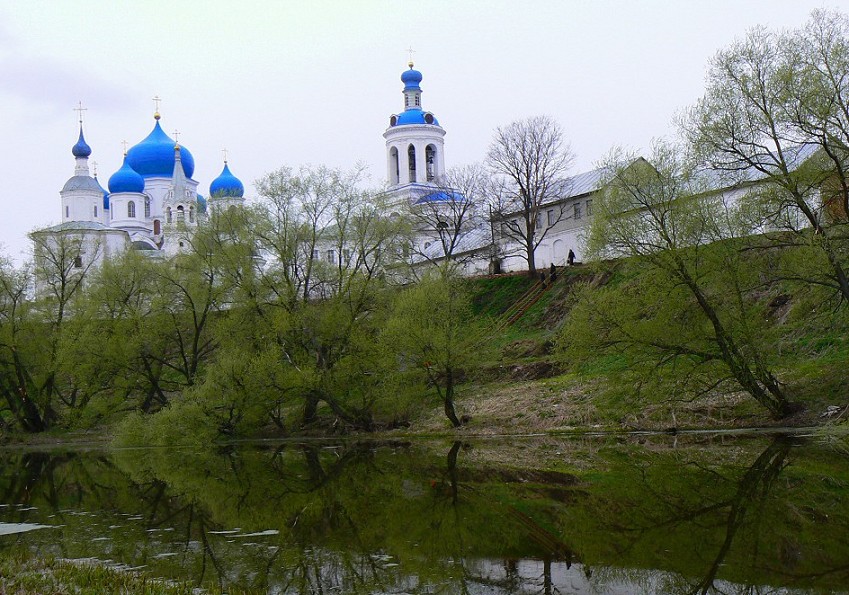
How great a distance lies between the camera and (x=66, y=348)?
3725cm

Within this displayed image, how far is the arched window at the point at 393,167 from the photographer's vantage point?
237 feet

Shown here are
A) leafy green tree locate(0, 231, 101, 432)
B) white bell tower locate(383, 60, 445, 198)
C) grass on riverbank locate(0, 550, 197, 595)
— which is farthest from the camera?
white bell tower locate(383, 60, 445, 198)

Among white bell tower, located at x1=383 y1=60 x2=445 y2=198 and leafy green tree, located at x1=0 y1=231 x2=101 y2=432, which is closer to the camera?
leafy green tree, located at x1=0 y1=231 x2=101 y2=432

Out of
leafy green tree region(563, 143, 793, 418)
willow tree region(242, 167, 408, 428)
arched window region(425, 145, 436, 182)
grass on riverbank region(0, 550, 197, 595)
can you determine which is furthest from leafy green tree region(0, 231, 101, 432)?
arched window region(425, 145, 436, 182)

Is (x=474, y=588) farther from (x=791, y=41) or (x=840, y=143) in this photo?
(x=791, y=41)

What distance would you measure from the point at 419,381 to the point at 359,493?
1487 cm

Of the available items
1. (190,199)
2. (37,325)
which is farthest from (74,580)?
(190,199)

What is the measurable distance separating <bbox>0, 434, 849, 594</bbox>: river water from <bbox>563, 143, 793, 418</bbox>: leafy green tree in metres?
2.16

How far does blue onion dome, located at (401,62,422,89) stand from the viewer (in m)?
72.6

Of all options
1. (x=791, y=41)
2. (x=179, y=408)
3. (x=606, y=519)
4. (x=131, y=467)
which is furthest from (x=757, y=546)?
(x=179, y=408)

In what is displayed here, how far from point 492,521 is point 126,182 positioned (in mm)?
75927

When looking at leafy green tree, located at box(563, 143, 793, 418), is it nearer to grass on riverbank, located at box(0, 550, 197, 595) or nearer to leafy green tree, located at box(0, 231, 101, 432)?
grass on riverbank, located at box(0, 550, 197, 595)

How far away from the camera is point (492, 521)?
12.5m

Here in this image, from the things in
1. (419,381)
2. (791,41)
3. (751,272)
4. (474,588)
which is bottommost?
(474,588)
